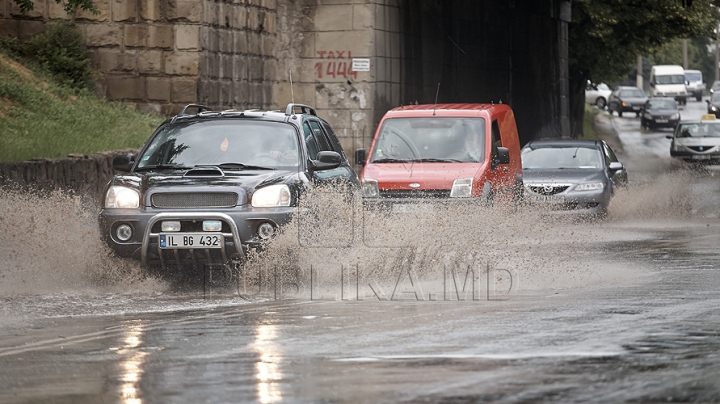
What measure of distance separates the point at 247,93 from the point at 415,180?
9.73m

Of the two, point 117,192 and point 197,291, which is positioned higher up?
point 117,192

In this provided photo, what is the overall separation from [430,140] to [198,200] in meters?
6.49

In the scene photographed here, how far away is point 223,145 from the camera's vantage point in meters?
12.3

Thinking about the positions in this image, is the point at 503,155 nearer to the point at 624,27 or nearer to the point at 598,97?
the point at 624,27

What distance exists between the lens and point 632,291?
10812 mm

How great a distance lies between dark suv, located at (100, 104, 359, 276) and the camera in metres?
11.1

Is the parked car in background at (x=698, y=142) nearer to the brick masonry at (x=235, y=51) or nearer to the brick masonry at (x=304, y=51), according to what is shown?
the brick masonry at (x=304, y=51)

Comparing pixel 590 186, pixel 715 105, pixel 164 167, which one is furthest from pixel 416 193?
pixel 715 105

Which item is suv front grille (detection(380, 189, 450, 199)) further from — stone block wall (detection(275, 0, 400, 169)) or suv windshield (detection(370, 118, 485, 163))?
stone block wall (detection(275, 0, 400, 169))

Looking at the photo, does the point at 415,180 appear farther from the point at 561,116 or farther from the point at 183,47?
the point at 561,116

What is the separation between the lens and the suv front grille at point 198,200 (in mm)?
11242

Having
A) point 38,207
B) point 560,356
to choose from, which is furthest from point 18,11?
point 560,356

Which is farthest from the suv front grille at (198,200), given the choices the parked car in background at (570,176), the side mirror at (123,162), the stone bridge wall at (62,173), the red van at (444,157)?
the parked car in background at (570,176)

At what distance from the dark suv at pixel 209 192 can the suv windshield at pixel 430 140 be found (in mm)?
4701
